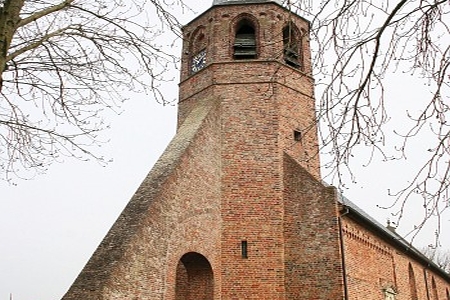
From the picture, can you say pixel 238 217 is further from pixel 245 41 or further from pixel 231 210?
pixel 245 41

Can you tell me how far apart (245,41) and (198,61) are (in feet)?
5.36

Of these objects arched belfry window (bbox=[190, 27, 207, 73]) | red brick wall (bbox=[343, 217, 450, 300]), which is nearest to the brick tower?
arched belfry window (bbox=[190, 27, 207, 73])

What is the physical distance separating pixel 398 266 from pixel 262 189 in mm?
6571

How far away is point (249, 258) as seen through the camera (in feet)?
40.1

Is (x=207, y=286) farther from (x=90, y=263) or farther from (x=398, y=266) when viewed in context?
(x=398, y=266)

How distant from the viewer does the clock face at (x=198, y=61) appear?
1591 cm

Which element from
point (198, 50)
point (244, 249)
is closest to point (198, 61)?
point (198, 50)

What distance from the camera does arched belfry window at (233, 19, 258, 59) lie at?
15.4 m

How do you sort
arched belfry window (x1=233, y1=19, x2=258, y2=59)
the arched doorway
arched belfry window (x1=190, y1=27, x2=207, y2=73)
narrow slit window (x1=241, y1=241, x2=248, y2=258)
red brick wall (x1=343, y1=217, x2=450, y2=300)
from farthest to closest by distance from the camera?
arched belfry window (x1=190, y1=27, x2=207, y2=73), arched belfry window (x1=233, y1=19, x2=258, y2=59), red brick wall (x1=343, y1=217, x2=450, y2=300), narrow slit window (x1=241, y1=241, x2=248, y2=258), the arched doorway

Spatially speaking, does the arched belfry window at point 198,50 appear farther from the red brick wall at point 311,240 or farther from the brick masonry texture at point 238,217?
the red brick wall at point 311,240

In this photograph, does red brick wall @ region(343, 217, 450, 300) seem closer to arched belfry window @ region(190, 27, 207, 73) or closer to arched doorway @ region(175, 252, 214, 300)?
arched doorway @ region(175, 252, 214, 300)

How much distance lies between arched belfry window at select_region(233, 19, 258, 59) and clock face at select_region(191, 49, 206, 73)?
3.42ft

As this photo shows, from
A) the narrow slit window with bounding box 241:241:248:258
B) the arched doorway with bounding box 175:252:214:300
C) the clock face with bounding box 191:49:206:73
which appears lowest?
the arched doorway with bounding box 175:252:214:300

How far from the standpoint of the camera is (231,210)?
12.7 metres
